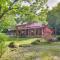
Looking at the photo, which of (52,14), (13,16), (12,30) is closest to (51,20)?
(52,14)

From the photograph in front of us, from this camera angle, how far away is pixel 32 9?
20.7 metres

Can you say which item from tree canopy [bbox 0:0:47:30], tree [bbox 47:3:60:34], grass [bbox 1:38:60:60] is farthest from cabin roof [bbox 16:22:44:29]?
tree canopy [bbox 0:0:47:30]

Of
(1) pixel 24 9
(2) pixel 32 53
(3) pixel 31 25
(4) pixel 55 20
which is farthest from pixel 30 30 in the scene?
(1) pixel 24 9

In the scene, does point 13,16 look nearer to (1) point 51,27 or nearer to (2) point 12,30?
(1) point 51,27

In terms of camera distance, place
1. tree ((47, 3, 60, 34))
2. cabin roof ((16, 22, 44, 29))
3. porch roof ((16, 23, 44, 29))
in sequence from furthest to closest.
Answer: cabin roof ((16, 22, 44, 29)) < porch roof ((16, 23, 44, 29)) < tree ((47, 3, 60, 34))

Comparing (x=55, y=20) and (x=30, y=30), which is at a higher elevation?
(x=55, y=20)

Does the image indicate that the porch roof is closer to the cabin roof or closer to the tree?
the cabin roof

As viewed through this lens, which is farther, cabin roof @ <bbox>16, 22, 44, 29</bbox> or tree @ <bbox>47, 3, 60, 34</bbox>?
cabin roof @ <bbox>16, 22, 44, 29</bbox>

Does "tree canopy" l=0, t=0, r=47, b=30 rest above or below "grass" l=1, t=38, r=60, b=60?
above

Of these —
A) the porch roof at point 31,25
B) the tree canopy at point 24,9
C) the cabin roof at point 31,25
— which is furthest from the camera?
the cabin roof at point 31,25

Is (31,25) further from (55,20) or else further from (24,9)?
(24,9)

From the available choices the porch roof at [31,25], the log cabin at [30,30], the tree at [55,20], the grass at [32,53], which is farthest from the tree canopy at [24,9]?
the porch roof at [31,25]

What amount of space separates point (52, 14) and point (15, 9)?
140 feet

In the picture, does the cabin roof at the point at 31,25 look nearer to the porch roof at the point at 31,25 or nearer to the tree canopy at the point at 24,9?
the porch roof at the point at 31,25
